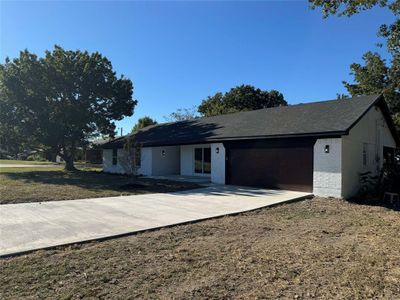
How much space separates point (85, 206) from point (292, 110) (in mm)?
12208

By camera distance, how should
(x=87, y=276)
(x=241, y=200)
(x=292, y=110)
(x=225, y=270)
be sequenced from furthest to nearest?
(x=292, y=110) → (x=241, y=200) → (x=225, y=270) → (x=87, y=276)

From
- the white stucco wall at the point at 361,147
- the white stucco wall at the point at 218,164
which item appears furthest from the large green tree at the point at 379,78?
the white stucco wall at the point at 218,164

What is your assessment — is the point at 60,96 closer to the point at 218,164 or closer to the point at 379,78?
the point at 218,164

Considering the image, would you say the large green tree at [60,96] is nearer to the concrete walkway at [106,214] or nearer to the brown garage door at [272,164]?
the brown garage door at [272,164]

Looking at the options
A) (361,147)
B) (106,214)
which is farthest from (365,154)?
(106,214)

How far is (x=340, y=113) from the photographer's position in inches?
575

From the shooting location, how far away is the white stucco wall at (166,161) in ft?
74.4

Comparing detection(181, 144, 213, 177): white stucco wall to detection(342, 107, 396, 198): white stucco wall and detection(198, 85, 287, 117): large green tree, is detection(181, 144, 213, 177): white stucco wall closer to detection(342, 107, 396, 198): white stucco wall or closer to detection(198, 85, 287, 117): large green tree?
detection(342, 107, 396, 198): white stucco wall

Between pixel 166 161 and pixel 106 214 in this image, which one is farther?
pixel 166 161

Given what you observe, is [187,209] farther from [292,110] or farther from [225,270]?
[292,110]

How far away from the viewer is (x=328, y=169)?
42.9ft

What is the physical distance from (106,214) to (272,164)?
28.5 feet

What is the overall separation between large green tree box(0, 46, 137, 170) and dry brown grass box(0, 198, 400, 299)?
20.5m

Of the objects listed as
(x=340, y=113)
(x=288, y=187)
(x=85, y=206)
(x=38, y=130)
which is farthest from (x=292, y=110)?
(x=38, y=130)
